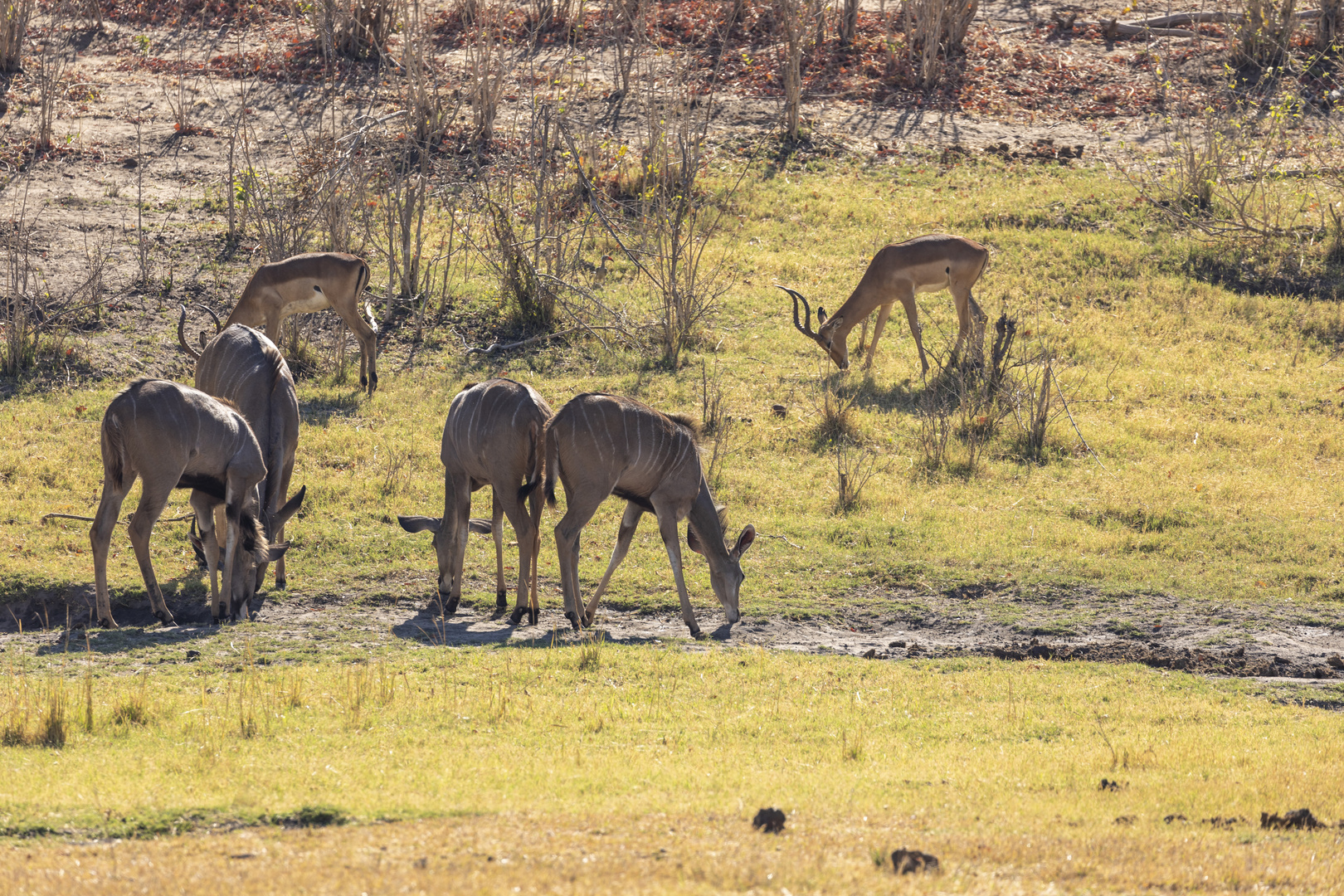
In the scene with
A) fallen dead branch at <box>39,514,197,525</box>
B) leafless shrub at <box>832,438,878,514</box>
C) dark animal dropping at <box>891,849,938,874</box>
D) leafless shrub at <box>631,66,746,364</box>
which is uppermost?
leafless shrub at <box>631,66,746,364</box>

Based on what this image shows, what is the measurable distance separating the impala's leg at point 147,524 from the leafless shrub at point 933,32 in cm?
2037

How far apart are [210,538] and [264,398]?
1.48 m

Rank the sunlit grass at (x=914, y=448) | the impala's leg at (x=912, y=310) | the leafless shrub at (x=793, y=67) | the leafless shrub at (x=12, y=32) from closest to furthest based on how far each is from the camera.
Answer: the sunlit grass at (x=914, y=448)
the impala's leg at (x=912, y=310)
the leafless shrub at (x=12, y=32)
the leafless shrub at (x=793, y=67)

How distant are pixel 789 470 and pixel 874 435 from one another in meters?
1.40

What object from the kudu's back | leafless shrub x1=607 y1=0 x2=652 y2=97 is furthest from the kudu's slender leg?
leafless shrub x1=607 y1=0 x2=652 y2=97

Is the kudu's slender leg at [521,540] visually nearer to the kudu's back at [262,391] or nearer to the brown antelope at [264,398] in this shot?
the brown antelope at [264,398]

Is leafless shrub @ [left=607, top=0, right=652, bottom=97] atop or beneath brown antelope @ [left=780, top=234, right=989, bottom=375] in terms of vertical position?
atop

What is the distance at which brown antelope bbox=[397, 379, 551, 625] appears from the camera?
10758mm

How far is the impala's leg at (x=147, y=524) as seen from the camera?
10.4 m

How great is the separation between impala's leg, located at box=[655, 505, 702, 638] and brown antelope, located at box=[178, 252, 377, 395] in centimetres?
646

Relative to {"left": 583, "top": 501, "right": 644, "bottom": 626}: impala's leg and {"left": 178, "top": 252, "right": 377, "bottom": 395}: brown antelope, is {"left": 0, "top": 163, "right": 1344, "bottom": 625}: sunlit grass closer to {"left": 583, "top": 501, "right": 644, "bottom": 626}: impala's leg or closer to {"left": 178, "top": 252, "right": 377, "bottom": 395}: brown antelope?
{"left": 583, "top": 501, "right": 644, "bottom": 626}: impala's leg

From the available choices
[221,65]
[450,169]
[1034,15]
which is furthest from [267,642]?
[1034,15]

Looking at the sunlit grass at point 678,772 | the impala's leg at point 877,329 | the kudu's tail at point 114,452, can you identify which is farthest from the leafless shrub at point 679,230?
the sunlit grass at point 678,772

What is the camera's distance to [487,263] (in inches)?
781
